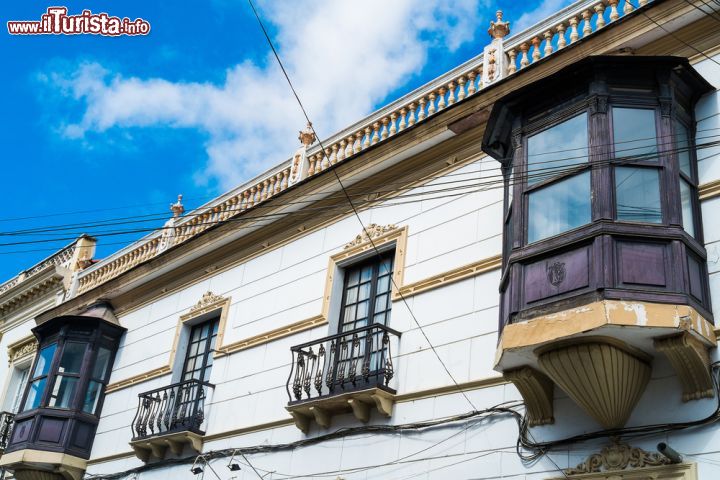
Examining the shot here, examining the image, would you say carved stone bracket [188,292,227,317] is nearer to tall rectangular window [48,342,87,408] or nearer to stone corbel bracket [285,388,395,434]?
tall rectangular window [48,342,87,408]

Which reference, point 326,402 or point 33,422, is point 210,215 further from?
point 326,402

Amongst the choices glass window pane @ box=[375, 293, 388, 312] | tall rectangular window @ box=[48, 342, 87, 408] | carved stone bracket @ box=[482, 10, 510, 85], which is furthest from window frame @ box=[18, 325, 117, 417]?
carved stone bracket @ box=[482, 10, 510, 85]

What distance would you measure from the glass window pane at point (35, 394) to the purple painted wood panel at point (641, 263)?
13.0m

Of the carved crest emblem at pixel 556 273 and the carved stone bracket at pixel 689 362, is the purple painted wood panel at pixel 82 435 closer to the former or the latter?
the carved crest emblem at pixel 556 273

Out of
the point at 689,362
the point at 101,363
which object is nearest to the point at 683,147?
the point at 689,362

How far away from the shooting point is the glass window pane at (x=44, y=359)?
1753 cm

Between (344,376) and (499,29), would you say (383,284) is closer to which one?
(344,376)

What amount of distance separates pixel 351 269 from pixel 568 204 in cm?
481

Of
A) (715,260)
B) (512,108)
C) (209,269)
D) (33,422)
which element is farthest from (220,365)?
(715,260)

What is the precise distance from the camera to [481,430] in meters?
9.76

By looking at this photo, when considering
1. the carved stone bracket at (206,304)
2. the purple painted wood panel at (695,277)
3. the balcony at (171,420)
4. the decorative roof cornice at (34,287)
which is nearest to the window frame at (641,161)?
the purple painted wood panel at (695,277)

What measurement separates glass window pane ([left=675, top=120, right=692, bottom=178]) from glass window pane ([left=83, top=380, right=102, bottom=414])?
1241 centimetres

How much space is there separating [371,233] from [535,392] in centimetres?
453

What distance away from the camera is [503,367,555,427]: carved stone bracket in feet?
29.4
